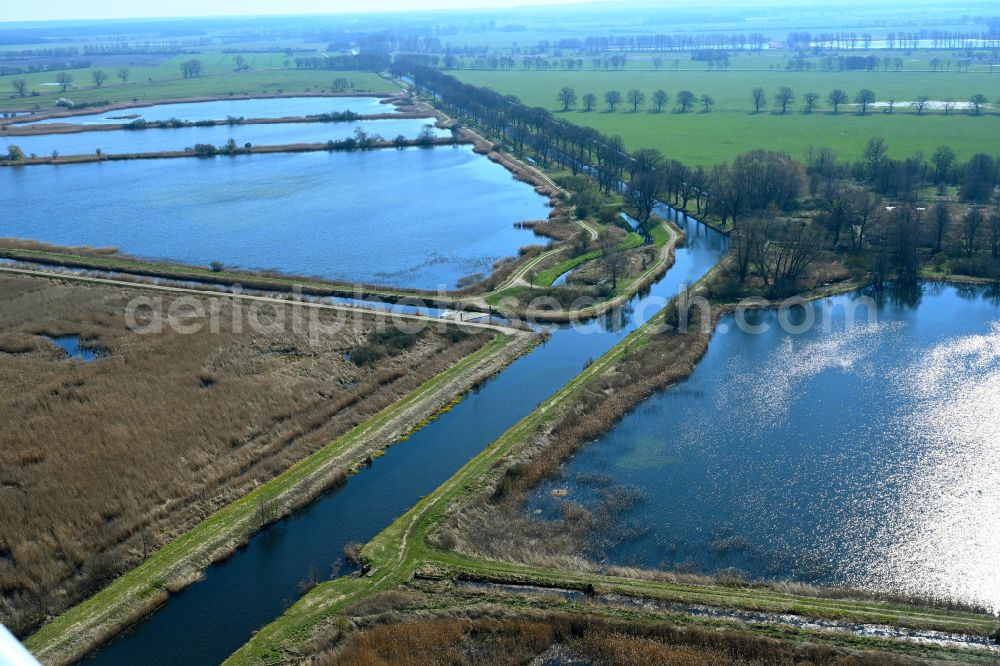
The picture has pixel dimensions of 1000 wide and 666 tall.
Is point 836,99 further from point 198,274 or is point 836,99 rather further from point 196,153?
point 198,274

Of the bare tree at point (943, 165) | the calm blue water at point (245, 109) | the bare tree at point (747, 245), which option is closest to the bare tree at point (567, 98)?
the calm blue water at point (245, 109)

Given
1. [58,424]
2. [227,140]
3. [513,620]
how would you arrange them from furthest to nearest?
[227,140]
[58,424]
[513,620]

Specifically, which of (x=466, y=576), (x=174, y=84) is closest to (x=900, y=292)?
(x=466, y=576)

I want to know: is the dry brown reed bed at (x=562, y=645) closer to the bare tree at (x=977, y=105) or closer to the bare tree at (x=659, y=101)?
the bare tree at (x=977, y=105)

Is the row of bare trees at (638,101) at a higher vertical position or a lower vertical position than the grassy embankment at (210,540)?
higher

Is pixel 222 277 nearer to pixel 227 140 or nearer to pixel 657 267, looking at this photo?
pixel 657 267

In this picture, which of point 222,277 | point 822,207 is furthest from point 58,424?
point 822,207
